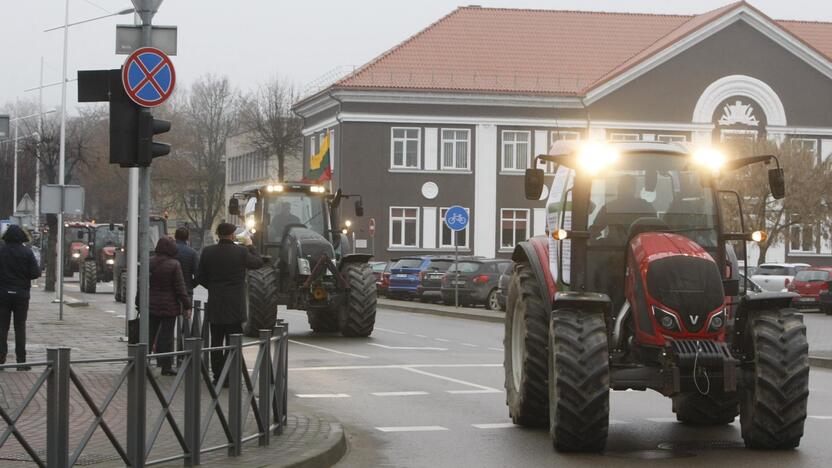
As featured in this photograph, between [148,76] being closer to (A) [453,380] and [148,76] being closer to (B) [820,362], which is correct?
(A) [453,380]

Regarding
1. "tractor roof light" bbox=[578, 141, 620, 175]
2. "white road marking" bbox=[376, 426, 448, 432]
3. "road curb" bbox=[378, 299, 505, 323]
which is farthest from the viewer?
"road curb" bbox=[378, 299, 505, 323]

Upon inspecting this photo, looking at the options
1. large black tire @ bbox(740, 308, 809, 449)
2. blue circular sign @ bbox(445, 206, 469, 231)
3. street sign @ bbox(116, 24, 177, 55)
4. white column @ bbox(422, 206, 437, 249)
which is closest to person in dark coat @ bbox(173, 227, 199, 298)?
street sign @ bbox(116, 24, 177, 55)

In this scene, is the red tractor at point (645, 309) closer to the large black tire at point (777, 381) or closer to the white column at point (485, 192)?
the large black tire at point (777, 381)

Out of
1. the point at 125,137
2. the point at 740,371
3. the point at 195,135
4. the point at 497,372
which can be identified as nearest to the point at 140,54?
the point at 125,137

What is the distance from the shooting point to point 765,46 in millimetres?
65062

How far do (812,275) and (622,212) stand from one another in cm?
3353

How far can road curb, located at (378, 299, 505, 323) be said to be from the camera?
3586 centimetres

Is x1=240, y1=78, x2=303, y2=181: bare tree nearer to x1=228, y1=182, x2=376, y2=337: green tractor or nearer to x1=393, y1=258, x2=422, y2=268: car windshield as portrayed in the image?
x1=393, y1=258, x2=422, y2=268: car windshield

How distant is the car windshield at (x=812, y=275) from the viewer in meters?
43.9

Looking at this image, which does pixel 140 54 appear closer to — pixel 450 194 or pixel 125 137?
pixel 125 137

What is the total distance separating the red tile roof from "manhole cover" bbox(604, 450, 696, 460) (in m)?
51.4

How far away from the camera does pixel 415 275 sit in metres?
46.7

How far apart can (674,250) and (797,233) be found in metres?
49.7

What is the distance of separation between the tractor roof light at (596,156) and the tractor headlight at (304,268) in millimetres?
13481
